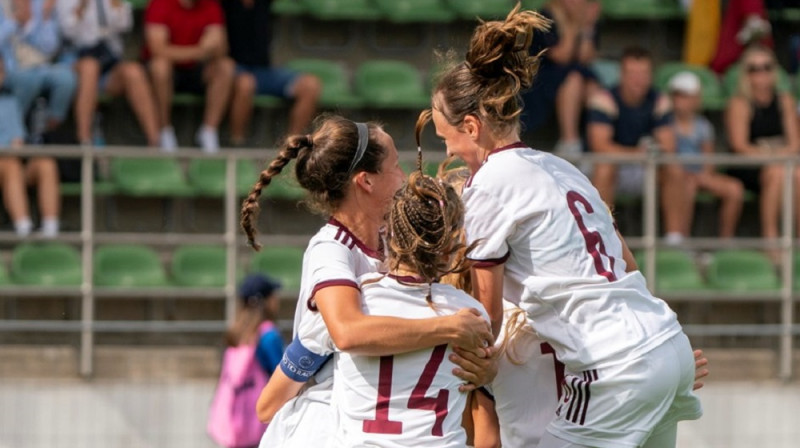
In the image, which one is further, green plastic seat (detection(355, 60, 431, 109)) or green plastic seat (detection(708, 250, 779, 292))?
green plastic seat (detection(355, 60, 431, 109))

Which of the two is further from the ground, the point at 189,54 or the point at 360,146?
the point at 360,146

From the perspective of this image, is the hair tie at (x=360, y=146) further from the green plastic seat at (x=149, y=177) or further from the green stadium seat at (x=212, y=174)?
the green plastic seat at (x=149, y=177)

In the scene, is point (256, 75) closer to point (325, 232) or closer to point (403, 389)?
point (325, 232)

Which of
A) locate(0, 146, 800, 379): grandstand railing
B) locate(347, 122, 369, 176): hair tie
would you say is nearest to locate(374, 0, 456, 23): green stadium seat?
locate(0, 146, 800, 379): grandstand railing

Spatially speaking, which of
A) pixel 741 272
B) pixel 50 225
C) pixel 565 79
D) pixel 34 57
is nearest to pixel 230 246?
pixel 50 225

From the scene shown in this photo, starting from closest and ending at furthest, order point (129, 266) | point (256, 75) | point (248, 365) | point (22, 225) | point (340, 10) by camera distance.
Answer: point (248, 365)
point (22, 225)
point (129, 266)
point (256, 75)
point (340, 10)

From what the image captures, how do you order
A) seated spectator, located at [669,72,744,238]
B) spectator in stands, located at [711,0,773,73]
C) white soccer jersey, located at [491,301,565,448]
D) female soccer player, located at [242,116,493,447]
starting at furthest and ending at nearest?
spectator in stands, located at [711,0,773,73]
seated spectator, located at [669,72,744,238]
white soccer jersey, located at [491,301,565,448]
female soccer player, located at [242,116,493,447]

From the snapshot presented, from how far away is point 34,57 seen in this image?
352 inches

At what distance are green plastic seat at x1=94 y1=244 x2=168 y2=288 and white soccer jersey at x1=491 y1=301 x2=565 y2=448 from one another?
16.8 ft

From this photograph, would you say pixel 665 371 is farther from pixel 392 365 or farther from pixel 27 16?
pixel 27 16

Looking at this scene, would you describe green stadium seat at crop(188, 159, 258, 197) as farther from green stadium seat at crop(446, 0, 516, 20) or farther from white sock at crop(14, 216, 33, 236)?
green stadium seat at crop(446, 0, 516, 20)

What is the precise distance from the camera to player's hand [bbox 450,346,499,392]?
3152 millimetres

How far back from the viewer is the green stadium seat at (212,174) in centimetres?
875

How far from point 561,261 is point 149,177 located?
5980mm
